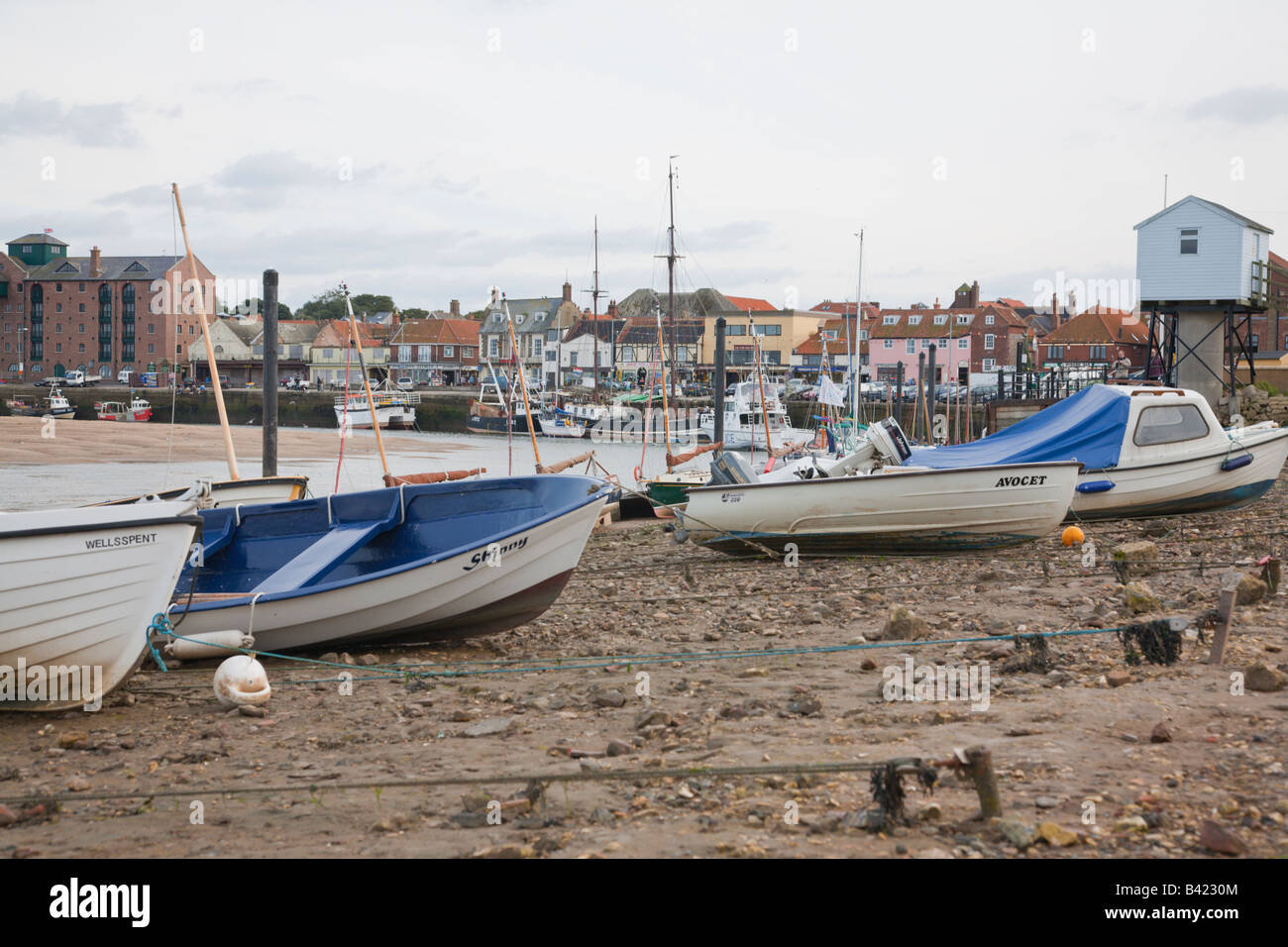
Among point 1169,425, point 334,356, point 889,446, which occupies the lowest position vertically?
point 889,446

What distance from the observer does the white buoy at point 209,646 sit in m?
10.3

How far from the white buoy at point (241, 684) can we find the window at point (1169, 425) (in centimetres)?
1316

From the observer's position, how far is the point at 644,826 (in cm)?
561

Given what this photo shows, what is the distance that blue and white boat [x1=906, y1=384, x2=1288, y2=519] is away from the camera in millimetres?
17266

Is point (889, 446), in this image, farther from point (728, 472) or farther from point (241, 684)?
point (241, 684)

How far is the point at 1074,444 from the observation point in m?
17.3

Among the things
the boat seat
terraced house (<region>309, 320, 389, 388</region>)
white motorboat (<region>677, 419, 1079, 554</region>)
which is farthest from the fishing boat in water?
the boat seat

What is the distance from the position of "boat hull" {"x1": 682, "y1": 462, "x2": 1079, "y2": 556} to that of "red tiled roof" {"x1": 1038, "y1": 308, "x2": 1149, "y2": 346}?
67.3 metres

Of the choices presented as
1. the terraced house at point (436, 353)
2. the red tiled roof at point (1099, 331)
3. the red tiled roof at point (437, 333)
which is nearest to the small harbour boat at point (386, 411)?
the terraced house at point (436, 353)

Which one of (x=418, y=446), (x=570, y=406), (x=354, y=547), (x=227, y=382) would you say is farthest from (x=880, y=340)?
(x=354, y=547)

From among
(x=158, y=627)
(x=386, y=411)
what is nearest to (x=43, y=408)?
(x=386, y=411)

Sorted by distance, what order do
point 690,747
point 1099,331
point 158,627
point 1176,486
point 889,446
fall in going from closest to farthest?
point 690,747
point 158,627
point 889,446
point 1176,486
point 1099,331

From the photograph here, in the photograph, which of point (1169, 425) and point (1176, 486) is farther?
point (1176, 486)

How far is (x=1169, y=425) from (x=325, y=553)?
12330 millimetres
